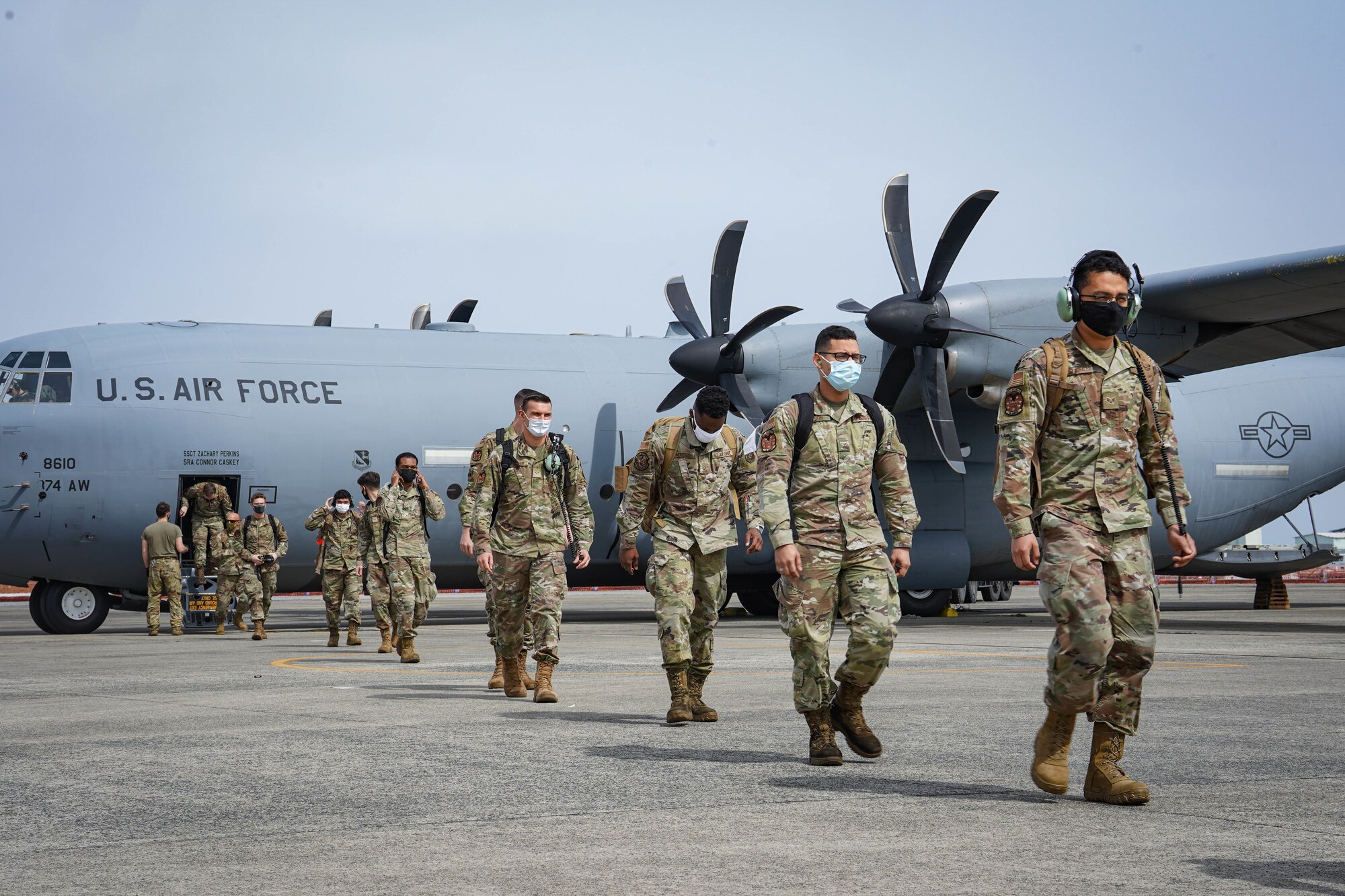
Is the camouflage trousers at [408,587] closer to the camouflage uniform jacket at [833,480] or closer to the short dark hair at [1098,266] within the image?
the camouflage uniform jacket at [833,480]

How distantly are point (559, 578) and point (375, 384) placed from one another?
440 inches

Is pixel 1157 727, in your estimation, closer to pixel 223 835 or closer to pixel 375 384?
pixel 223 835

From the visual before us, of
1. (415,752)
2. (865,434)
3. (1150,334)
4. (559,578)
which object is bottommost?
(415,752)

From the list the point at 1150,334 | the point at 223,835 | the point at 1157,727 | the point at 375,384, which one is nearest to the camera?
the point at 223,835

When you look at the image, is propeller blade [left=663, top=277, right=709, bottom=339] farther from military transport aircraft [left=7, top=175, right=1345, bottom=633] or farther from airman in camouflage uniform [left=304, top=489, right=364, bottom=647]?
airman in camouflage uniform [left=304, top=489, right=364, bottom=647]

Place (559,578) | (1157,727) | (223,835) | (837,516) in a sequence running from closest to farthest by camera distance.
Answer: (223,835)
(837,516)
(1157,727)
(559,578)

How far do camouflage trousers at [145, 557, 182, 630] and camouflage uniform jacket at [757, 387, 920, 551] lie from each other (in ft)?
44.6

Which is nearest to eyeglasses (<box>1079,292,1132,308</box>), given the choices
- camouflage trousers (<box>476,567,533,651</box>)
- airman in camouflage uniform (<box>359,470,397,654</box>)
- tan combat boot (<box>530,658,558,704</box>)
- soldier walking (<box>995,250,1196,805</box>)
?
soldier walking (<box>995,250,1196,805</box>)

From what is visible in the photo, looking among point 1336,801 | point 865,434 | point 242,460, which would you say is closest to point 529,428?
point 865,434

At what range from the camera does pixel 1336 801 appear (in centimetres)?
533

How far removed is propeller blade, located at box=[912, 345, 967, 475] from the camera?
17703 millimetres

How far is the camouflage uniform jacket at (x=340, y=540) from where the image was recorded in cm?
1598

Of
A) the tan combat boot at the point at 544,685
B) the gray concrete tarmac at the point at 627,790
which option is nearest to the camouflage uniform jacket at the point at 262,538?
the gray concrete tarmac at the point at 627,790

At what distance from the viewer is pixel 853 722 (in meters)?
6.65
